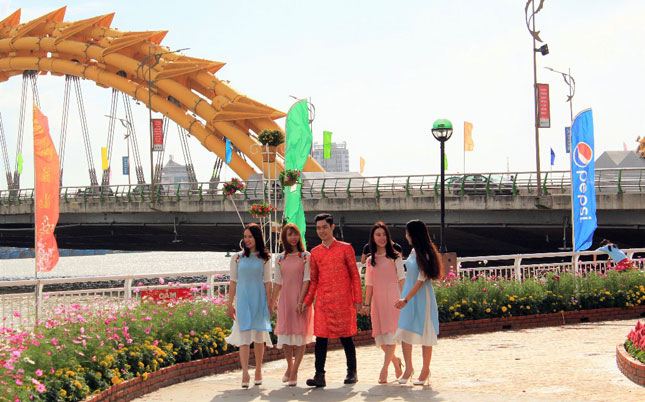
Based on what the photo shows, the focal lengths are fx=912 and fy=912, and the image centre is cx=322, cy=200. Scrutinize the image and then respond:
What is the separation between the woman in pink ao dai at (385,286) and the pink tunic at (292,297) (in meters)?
0.74

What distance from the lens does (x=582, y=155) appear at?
2161 cm

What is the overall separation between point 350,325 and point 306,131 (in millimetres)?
14615

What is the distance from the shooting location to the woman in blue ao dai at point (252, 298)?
407 inches

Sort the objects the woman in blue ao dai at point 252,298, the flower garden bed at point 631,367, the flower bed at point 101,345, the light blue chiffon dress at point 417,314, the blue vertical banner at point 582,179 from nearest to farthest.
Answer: the flower bed at point 101,345 → the flower garden bed at point 631,367 → the light blue chiffon dress at point 417,314 → the woman in blue ao dai at point 252,298 → the blue vertical banner at point 582,179

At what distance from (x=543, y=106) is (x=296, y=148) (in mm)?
15137

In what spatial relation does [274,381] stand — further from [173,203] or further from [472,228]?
[173,203]

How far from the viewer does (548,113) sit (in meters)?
35.7

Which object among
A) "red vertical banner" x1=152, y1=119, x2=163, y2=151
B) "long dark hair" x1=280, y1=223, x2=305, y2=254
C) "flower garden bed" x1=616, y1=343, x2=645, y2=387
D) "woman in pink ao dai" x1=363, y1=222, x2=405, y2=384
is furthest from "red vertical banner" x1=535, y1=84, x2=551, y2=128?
"red vertical banner" x1=152, y1=119, x2=163, y2=151

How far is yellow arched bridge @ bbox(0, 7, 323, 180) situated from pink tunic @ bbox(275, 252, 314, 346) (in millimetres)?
50864

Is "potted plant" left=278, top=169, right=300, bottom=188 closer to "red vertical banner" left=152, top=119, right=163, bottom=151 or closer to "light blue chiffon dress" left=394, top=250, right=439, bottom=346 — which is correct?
"light blue chiffon dress" left=394, top=250, right=439, bottom=346

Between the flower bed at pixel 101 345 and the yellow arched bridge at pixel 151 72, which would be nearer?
the flower bed at pixel 101 345

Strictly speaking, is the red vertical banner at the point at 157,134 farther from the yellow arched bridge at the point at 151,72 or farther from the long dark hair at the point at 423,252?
the long dark hair at the point at 423,252

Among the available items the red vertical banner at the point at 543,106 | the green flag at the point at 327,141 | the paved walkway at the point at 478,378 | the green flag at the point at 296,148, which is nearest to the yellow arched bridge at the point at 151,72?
the green flag at the point at 327,141

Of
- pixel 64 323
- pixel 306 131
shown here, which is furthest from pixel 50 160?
pixel 64 323
